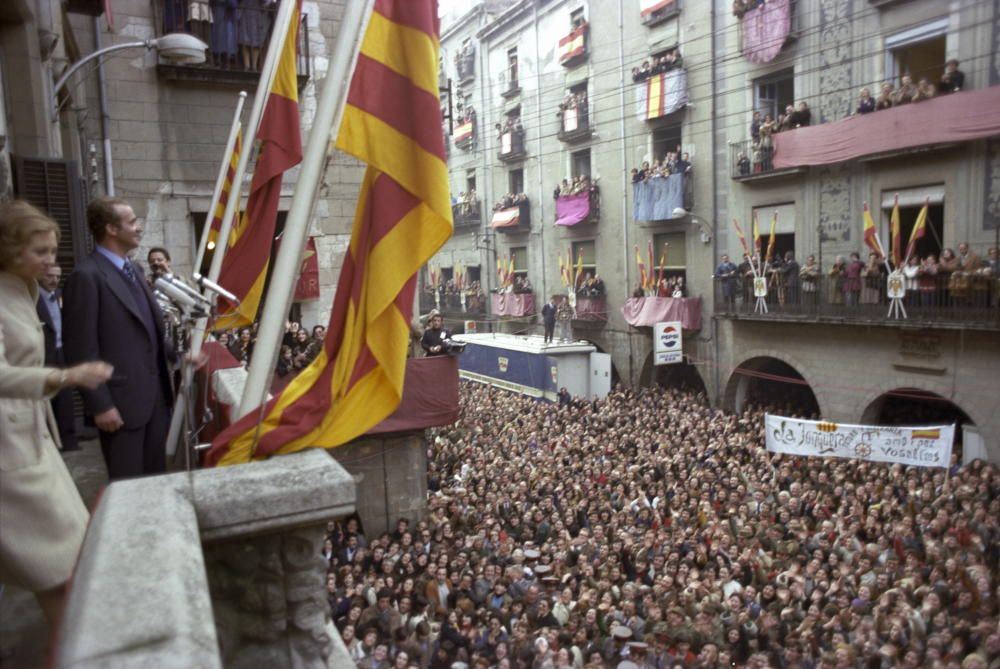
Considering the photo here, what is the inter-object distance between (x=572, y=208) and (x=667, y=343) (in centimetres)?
799

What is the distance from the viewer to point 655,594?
Result: 923 cm

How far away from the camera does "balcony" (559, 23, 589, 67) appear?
1121 inches

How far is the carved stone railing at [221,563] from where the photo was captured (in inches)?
61.9

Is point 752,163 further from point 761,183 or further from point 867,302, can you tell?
point 867,302

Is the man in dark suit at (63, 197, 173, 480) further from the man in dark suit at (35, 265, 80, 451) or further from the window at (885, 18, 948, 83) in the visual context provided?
the window at (885, 18, 948, 83)

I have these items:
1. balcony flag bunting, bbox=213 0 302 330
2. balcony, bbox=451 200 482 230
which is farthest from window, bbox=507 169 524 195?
balcony flag bunting, bbox=213 0 302 330

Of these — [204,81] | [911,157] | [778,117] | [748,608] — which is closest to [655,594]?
[748,608]

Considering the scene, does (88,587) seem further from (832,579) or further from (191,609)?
(832,579)

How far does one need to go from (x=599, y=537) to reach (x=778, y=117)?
568 inches

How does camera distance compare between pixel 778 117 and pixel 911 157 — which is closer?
pixel 911 157

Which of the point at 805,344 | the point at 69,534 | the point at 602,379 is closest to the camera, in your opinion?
the point at 69,534

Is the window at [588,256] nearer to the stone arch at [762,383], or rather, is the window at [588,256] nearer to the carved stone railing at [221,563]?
the stone arch at [762,383]

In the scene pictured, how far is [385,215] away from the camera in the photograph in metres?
3.43

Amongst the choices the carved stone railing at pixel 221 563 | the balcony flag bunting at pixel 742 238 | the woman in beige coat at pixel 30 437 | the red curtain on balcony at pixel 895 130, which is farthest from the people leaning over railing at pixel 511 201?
the woman in beige coat at pixel 30 437
